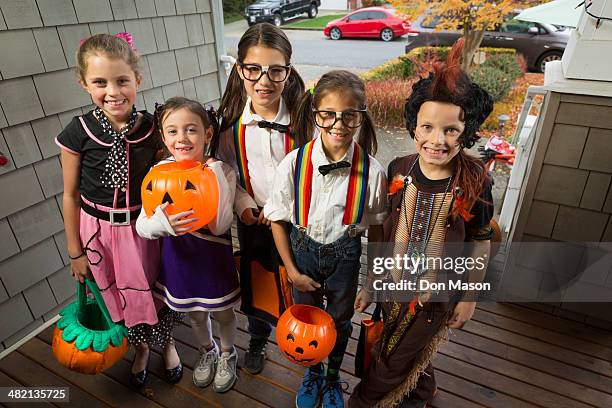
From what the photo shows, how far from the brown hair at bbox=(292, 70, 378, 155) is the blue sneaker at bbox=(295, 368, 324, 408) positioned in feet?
3.35

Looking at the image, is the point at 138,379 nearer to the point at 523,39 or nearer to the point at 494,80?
the point at 494,80

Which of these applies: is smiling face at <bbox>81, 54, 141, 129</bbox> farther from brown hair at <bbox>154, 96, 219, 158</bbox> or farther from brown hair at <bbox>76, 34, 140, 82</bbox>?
brown hair at <bbox>154, 96, 219, 158</bbox>

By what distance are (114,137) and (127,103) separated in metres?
0.13

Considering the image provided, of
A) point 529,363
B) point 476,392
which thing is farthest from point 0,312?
point 529,363

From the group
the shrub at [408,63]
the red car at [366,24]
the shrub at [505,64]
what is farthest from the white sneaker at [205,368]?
the shrub at [505,64]

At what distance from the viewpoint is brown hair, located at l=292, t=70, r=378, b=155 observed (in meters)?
1.27

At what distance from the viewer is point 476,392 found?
1918mm

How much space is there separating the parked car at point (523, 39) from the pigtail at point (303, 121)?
5685mm

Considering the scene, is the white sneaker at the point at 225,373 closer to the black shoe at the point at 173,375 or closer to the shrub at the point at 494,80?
the black shoe at the point at 173,375

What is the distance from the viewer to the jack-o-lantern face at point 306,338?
1406 mm

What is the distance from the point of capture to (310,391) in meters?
1.81

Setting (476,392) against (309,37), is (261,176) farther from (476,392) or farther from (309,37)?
(309,37)

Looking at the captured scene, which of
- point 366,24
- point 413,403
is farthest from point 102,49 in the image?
point 366,24

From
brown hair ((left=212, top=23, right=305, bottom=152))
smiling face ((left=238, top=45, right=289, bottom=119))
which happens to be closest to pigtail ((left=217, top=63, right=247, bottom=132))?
brown hair ((left=212, top=23, right=305, bottom=152))
